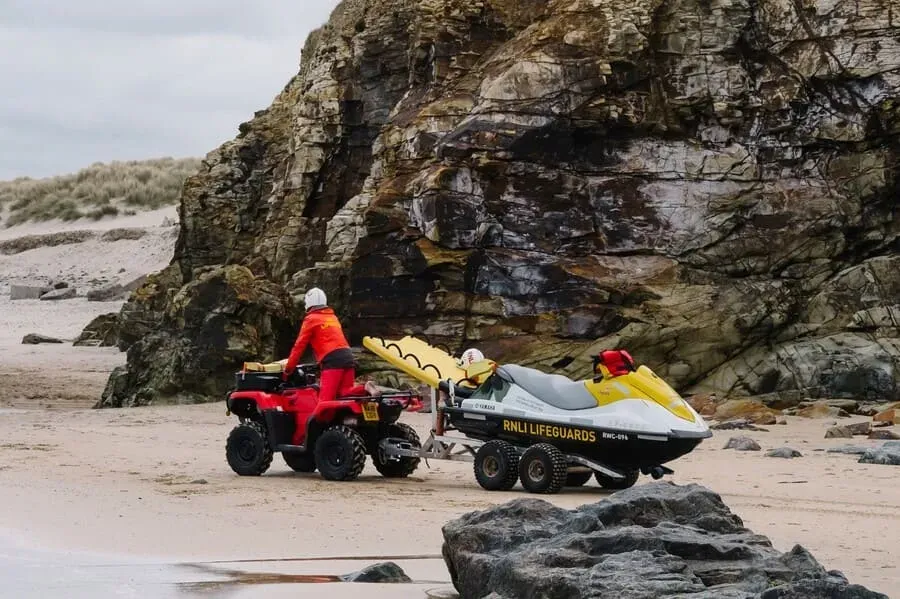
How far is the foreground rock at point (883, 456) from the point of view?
12.7 m

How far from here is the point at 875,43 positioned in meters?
21.3

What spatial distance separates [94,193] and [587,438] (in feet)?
195

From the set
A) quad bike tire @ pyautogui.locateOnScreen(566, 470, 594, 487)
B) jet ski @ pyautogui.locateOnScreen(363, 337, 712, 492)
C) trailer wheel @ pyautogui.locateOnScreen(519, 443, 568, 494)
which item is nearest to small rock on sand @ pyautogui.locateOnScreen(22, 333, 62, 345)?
jet ski @ pyautogui.locateOnScreen(363, 337, 712, 492)

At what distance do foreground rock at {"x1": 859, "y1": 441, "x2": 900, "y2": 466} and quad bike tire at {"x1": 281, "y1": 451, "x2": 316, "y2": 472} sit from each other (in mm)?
5155

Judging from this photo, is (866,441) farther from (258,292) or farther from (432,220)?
(258,292)

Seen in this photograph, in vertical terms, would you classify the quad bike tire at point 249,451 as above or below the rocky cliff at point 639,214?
below

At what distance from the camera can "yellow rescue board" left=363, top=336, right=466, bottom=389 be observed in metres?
13.2

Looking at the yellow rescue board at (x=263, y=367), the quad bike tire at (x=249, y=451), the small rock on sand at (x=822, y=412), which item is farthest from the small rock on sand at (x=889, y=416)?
the quad bike tire at (x=249, y=451)

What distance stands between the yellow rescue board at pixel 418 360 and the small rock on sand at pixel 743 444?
126 inches

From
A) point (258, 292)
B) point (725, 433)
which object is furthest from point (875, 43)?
point (258, 292)

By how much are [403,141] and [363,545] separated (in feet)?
47.5

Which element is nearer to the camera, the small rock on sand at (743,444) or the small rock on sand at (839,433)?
the small rock on sand at (743,444)

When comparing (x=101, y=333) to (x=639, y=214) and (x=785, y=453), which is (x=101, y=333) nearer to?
(x=639, y=214)

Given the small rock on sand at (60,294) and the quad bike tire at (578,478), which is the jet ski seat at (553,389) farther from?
the small rock on sand at (60,294)
